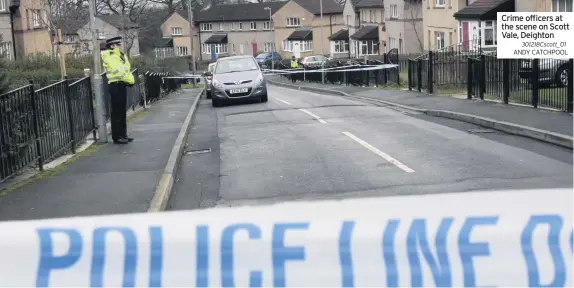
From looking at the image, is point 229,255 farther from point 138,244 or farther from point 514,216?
point 514,216

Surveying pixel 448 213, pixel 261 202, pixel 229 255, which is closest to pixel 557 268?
pixel 448 213

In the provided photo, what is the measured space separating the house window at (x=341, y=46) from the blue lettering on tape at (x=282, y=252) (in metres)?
89.5

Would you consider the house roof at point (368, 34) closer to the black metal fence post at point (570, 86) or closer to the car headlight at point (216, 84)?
the car headlight at point (216, 84)

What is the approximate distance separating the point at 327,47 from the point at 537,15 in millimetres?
87029

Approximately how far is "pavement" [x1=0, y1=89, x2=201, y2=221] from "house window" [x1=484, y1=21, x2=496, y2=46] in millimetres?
31238

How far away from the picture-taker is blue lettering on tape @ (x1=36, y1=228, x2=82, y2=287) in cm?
394

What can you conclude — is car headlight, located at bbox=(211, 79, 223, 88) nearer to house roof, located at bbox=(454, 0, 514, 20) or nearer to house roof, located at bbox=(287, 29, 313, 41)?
house roof, located at bbox=(454, 0, 514, 20)

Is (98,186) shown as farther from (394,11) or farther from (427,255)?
(394,11)

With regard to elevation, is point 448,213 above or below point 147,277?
above

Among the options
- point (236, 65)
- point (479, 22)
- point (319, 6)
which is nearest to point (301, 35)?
point (319, 6)

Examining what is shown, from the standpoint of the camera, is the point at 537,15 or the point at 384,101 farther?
the point at 384,101

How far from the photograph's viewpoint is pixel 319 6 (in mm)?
104625

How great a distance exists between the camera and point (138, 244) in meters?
3.94

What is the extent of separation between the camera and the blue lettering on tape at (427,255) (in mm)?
3844
